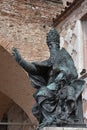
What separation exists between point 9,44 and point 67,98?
17.9 feet

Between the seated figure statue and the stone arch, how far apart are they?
5.03m

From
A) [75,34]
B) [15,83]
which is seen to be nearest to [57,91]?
[75,34]

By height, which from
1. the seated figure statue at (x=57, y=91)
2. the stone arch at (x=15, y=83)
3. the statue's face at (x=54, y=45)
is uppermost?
the statue's face at (x=54, y=45)

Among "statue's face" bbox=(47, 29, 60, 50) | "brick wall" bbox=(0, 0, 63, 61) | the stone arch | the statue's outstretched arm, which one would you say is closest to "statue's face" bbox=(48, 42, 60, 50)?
"statue's face" bbox=(47, 29, 60, 50)

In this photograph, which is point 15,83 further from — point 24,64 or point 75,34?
point 24,64

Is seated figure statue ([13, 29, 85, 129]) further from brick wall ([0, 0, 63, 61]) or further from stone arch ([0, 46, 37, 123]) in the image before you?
stone arch ([0, 46, 37, 123])

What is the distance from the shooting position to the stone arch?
33.1 feet

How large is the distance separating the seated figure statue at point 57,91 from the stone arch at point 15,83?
198 inches

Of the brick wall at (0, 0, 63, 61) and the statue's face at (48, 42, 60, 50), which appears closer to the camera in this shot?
the statue's face at (48, 42, 60, 50)

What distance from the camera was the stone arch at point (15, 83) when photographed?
1010cm

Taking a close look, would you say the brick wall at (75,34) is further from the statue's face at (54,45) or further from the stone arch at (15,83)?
the statue's face at (54,45)

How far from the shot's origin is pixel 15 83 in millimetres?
10508

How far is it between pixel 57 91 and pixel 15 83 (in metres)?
6.11

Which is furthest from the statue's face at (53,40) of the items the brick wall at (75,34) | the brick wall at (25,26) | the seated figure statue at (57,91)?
the brick wall at (25,26)
